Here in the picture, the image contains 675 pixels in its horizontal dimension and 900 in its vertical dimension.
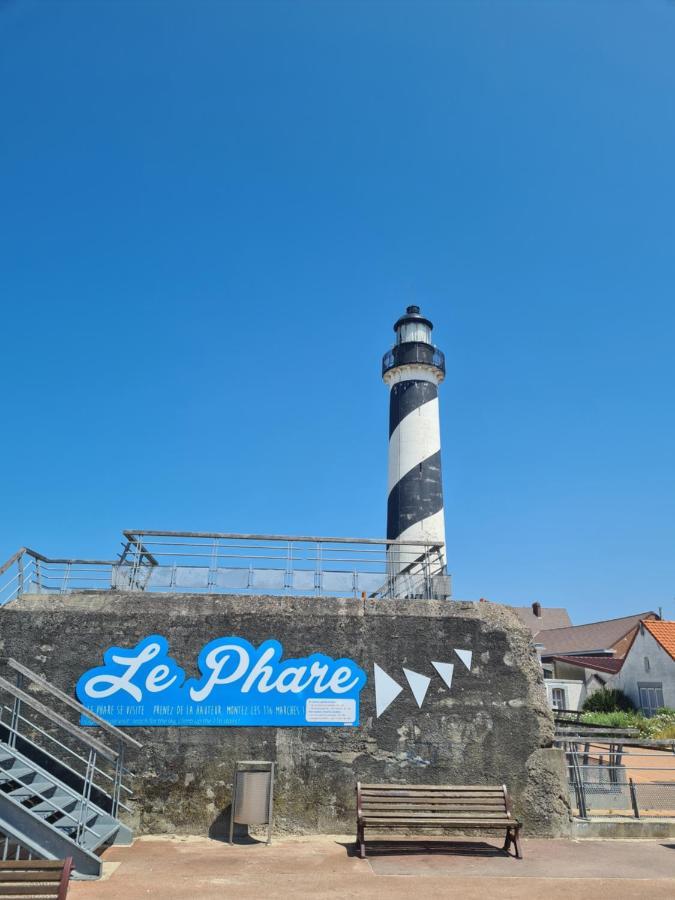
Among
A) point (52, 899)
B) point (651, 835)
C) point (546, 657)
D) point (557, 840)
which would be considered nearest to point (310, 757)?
point (557, 840)

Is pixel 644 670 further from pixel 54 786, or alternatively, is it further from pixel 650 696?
pixel 54 786

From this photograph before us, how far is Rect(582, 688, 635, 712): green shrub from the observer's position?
97.6ft

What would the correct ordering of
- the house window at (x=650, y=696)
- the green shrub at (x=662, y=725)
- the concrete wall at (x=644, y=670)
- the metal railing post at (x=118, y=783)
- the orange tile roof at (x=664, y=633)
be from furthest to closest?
the house window at (x=650, y=696) → the orange tile roof at (x=664, y=633) → the concrete wall at (x=644, y=670) → the green shrub at (x=662, y=725) → the metal railing post at (x=118, y=783)

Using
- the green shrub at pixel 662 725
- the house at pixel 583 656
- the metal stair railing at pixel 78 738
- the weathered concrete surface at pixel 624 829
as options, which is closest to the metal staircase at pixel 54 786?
the metal stair railing at pixel 78 738

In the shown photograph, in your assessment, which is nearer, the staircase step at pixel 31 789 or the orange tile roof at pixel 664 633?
the staircase step at pixel 31 789

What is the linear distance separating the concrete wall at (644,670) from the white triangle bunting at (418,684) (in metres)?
22.0

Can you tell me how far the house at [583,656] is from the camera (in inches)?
1277

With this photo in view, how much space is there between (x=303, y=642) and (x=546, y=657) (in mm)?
30916

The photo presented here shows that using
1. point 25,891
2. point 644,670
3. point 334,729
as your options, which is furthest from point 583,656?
point 25,891

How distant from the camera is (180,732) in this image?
9.80m

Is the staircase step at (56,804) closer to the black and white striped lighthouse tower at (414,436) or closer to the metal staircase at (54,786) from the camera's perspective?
the metal staircase at (54,786)

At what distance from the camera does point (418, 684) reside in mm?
10336

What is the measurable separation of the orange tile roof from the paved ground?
20858mm

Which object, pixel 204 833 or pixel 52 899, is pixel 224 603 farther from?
pixel 52 899
